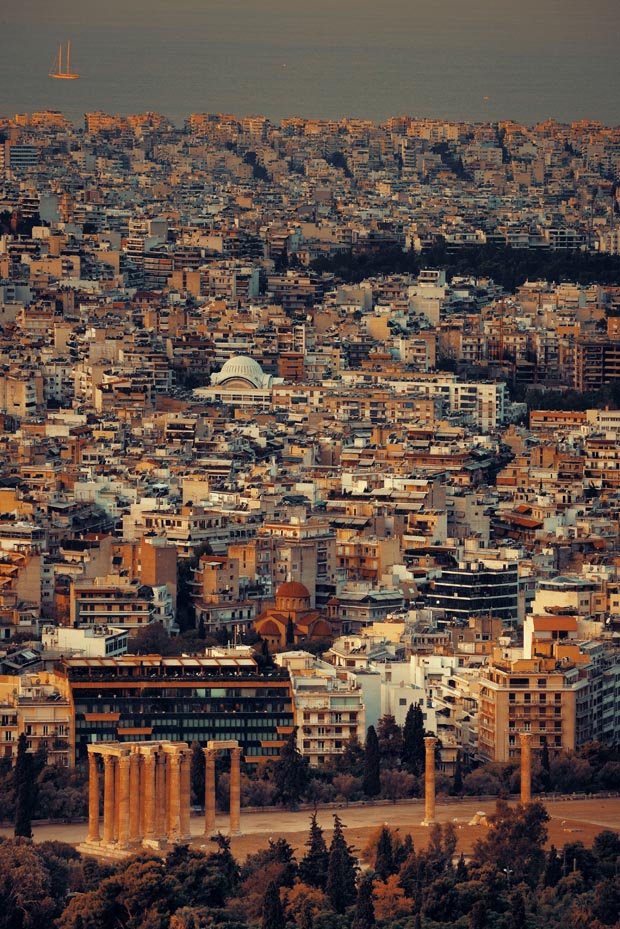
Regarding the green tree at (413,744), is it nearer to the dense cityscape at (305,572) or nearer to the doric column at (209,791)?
the dense cityscape at (305,572)

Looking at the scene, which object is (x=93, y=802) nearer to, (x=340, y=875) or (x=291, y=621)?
(x=340, y=875)

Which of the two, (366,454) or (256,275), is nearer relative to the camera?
(366,454)

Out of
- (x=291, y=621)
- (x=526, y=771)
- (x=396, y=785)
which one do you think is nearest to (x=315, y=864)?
(x=396, y=785)

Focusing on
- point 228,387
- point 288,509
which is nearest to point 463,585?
point 288,509

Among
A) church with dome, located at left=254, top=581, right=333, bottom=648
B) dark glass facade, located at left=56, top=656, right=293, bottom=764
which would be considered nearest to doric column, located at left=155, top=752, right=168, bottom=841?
dark glass facade, located at left=56, top=656, right=293, bottom=764

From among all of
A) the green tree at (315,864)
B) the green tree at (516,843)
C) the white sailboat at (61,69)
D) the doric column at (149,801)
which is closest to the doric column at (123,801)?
the doric column at (149,801)

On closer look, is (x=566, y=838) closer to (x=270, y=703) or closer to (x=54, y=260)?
(x=270, y=703)

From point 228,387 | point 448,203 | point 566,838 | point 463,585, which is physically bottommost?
point 566,838
